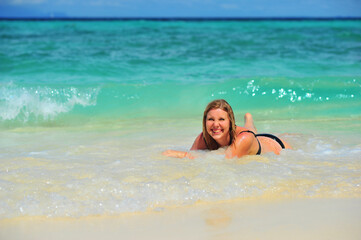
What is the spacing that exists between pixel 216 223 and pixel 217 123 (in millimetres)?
1430

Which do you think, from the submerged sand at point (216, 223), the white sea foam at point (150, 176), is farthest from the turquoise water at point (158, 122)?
the submerged sand at point (216, 223)

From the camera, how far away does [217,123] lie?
4.09 m

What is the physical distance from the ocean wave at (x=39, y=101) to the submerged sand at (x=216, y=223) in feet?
14.3

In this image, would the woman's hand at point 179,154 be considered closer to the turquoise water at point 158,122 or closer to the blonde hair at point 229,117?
the turquoise water at point 158,122

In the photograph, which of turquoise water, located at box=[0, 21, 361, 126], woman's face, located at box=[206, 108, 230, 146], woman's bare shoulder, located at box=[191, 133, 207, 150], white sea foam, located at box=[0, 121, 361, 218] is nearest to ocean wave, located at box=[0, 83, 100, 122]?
turquoise water, located at box=[0, 21, 361, 126]

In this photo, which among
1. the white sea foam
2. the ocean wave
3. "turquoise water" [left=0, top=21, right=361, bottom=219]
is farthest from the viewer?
the ocean wave

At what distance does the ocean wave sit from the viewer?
7.03 meters

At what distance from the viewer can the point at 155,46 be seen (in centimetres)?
1474

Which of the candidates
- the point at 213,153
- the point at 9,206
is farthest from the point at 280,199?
the point at 9,206

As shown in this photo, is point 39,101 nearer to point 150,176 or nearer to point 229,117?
point 229,117

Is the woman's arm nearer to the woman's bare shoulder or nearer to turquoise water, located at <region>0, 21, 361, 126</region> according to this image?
the woman's bare shoulder

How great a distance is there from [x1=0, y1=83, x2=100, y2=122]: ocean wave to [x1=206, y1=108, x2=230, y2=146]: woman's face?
3.74 metres

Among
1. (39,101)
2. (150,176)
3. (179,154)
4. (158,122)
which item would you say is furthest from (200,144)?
(39,101)

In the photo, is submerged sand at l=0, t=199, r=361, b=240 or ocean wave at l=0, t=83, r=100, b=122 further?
ocean wave at l=0, t=83, r=100, b=122
